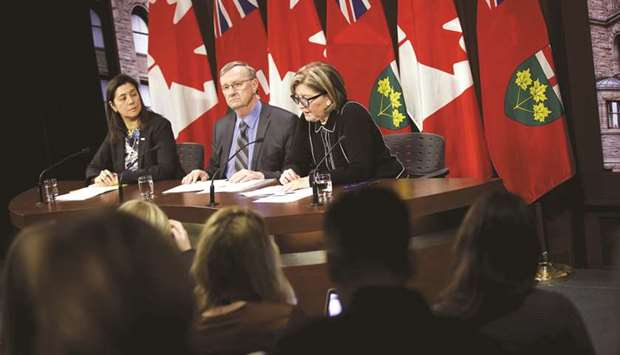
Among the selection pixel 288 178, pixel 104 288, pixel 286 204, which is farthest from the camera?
pixel 288 178

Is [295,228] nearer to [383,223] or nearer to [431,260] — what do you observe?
[431,260]

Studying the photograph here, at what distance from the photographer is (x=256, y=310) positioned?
157cm

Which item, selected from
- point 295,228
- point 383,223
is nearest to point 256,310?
point 383,223

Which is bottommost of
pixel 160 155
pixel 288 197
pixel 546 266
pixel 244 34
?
pixel 546 266

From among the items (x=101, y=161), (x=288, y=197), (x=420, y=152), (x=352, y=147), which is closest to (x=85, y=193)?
(x=101, y=161)

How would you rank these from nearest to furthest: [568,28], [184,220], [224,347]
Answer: [224,347], [184,220], [568,28]

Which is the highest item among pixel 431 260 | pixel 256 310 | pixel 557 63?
pixel 557 63

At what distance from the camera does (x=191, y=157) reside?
490 centimetres

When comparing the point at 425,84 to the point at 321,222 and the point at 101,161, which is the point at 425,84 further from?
the point at 101,161

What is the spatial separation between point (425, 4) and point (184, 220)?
→ 7.32ft

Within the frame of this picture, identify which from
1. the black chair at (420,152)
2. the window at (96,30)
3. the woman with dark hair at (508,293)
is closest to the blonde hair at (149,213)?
the woman with dark hair at (508,293)

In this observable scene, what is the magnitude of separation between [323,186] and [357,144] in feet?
2.25

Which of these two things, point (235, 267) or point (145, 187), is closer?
point (235, 267)

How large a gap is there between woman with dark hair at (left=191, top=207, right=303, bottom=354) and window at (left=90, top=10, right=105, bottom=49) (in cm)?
512
